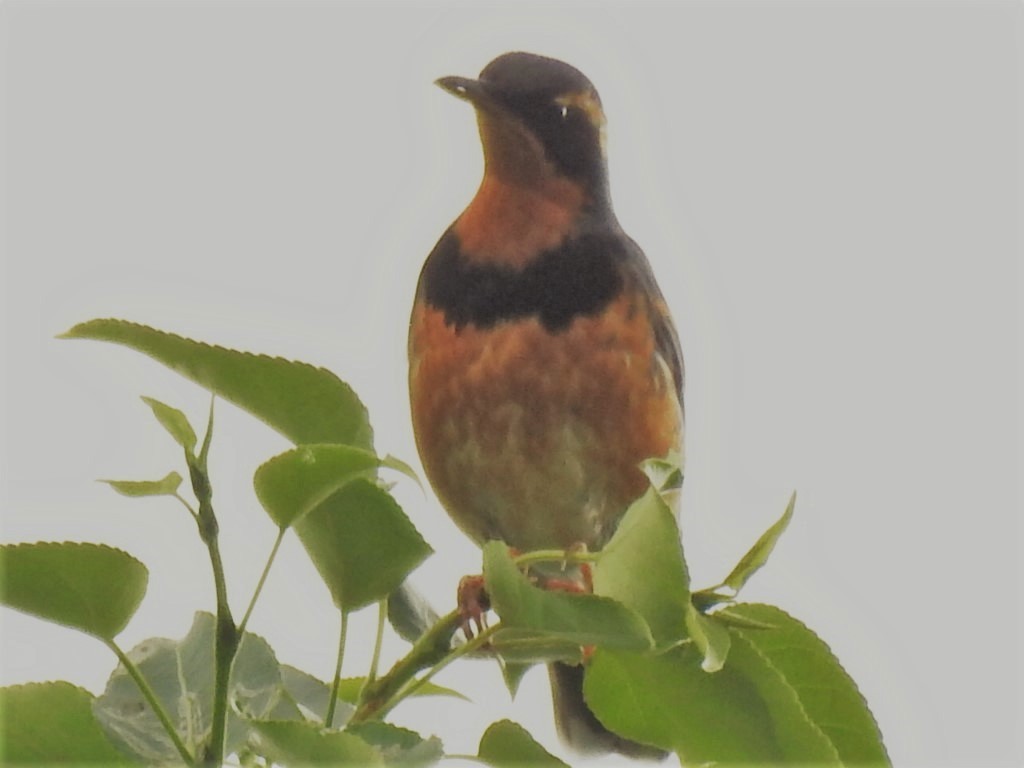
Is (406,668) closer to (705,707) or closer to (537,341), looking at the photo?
(705,707)

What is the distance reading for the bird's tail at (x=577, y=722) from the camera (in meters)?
3.06

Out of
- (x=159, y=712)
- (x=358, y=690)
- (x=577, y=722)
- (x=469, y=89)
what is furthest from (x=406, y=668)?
(x=577, y=722)

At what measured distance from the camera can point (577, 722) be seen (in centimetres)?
307

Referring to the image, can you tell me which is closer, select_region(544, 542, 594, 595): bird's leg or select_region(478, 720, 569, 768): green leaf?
select_region(544, 542, 594, 595): bird's leg

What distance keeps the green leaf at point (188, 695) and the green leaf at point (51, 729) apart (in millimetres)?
36

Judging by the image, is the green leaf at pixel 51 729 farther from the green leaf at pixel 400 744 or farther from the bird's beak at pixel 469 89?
the bird's beak at pixel 469 89

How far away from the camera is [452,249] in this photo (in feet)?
9.49

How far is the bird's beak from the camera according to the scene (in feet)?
8.72

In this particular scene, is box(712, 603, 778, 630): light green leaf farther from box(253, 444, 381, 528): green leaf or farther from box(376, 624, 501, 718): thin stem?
box(253, 444, 381, 528): green leaf

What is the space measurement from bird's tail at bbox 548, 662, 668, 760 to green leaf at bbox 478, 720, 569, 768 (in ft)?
5.51

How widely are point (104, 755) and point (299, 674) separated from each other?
30 cm

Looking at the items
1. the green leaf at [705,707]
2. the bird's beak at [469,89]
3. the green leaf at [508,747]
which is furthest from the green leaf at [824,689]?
the bird's beak at [469,89]

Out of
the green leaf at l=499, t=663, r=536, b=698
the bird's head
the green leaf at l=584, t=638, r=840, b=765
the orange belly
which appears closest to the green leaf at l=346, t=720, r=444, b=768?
the green leaf at l=584, t=638, r=840, b=765

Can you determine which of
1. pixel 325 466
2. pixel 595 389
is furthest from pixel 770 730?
pixel 595 389
